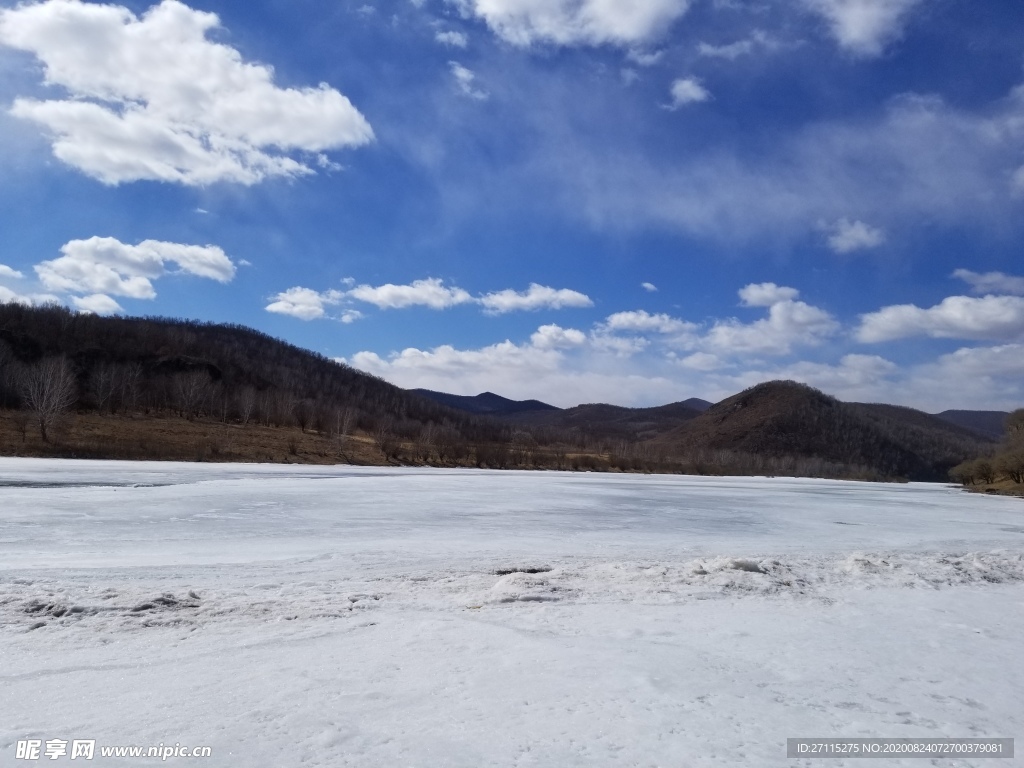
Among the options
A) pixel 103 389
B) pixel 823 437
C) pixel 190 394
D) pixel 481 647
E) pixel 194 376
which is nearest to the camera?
pixel 481 647

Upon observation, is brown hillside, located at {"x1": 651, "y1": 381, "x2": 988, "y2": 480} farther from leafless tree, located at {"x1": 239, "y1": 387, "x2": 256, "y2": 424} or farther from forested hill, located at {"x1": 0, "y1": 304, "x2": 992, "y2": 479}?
leafless tree, located at {"x1": 239, "y1": 387, "x2": 256, "y2": 424}

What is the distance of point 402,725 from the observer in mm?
4801

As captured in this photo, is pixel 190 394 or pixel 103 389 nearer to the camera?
pixel 103 389

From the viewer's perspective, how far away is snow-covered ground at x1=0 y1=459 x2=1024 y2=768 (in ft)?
15.4

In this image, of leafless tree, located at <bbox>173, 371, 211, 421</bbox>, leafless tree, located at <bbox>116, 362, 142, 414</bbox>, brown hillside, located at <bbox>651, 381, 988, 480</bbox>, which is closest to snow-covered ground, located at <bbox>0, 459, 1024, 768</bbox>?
leafless tree, located at <bbox>173, 371, 211, 421</bbox>

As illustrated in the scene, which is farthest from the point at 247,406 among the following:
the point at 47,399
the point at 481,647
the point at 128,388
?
the point at 481,647

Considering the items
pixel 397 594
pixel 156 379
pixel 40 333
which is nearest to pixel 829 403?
pixel 156 379

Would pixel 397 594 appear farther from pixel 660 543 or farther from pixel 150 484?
pixel 150 484

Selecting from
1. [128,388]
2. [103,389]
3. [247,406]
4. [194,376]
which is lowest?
[247,406]

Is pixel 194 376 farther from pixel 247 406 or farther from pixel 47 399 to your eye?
pixel 47 399

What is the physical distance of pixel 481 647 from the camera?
671cm

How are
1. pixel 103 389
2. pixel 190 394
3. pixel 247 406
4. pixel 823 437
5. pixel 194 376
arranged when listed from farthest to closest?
pixel 823 437 → pixel 194 376 → pixel 190 394 → pixel 247 406 → pixel 103 389

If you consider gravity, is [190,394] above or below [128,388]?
below

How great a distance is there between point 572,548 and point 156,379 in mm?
113708
